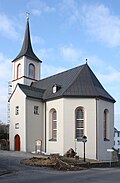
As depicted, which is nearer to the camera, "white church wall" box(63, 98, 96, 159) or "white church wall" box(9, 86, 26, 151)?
"white church wall" box(63, 98, 96, 159)

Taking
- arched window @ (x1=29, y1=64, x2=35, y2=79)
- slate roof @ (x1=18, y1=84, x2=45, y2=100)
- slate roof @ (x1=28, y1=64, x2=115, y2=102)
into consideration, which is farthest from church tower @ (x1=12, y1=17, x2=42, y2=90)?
slate roof @ (x1=18, y1=84, x2=45, y2=100)

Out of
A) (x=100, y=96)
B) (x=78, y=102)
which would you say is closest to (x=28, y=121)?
(x=78, y=102)

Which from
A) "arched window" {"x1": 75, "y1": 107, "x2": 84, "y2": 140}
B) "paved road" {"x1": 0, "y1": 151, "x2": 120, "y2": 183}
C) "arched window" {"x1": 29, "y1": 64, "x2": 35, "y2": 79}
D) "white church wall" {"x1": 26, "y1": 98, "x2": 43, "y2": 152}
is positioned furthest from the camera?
"arched window" {"x1": 29, "y1": 64, "x2": 35, "y2": 79}

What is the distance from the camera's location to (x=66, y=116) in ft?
113

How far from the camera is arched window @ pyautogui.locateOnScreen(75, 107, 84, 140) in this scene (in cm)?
3456

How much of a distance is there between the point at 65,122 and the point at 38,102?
18.5 feet

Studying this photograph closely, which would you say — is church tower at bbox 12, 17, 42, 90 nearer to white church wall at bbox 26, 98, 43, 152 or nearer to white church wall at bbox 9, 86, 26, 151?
white church wall at bbox 9, 86, 26, 151

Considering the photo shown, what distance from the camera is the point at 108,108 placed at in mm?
36688

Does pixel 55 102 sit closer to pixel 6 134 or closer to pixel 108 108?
pixel 108 108

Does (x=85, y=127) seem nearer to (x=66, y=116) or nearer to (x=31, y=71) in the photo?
(x=66, y=116)

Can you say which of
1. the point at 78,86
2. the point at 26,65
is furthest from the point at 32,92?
the point at 26,65

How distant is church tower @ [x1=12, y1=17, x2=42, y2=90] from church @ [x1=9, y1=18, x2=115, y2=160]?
6839 mm

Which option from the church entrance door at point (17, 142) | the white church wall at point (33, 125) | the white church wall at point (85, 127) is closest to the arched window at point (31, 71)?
the white church wall at point (33, 125)

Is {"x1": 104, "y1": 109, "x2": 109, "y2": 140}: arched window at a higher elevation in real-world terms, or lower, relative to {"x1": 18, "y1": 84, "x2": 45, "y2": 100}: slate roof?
lower
